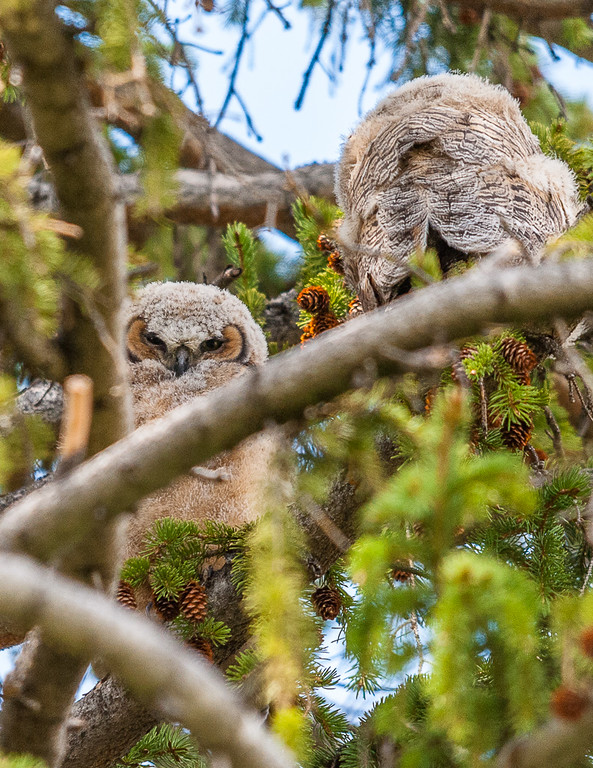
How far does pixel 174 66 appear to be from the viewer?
6.02ft

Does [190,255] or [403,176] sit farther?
[190,255]

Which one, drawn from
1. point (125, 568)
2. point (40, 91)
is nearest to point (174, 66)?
point (40, 91)

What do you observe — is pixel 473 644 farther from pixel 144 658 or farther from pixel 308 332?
pixel 308 332

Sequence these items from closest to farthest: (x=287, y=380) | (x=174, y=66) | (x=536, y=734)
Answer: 1. (x=536, y=734)
2. (x=287, y=380)
3. (x=174, y=66)

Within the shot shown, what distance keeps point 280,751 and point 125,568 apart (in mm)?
1203

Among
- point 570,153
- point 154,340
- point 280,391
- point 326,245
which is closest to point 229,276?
point 154,340

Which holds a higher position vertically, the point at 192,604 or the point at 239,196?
the point at 192,604

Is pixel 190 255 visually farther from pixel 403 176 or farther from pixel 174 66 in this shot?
pixel 174 66

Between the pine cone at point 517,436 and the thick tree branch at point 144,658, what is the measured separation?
139 centimetres

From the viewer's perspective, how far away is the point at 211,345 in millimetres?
3738

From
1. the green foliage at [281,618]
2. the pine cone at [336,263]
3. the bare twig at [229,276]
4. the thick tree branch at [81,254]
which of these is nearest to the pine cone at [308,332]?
the pine cone at [336,263]

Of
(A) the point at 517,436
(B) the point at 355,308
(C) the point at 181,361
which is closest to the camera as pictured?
(A) the point at 517,436

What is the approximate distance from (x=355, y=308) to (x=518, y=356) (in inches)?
34.1

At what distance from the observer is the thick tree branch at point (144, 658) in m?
1.08
